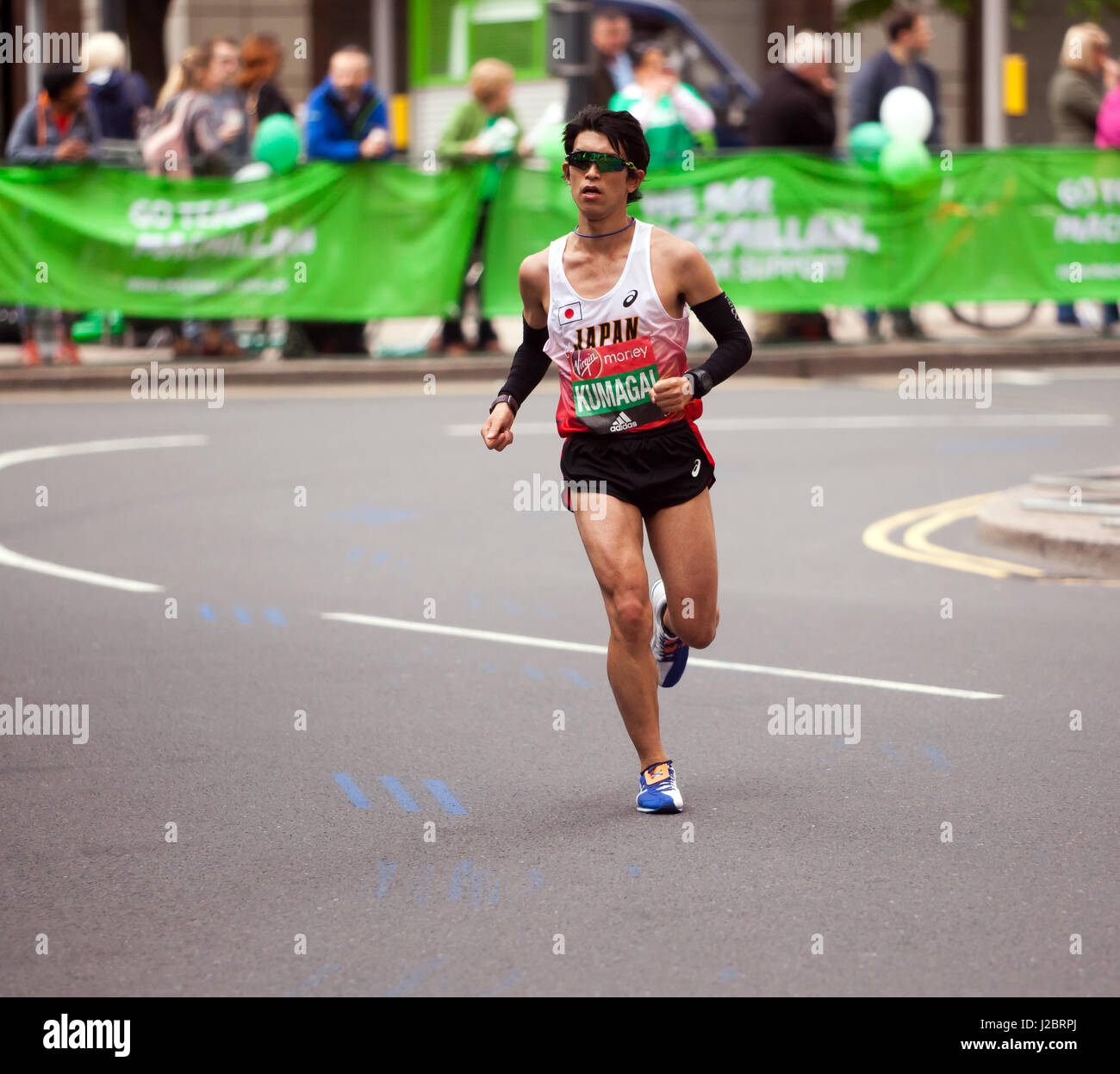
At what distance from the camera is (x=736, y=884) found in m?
5.14

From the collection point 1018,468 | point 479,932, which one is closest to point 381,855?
point 479,932

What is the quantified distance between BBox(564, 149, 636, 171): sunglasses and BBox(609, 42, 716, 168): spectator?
12.1 metres

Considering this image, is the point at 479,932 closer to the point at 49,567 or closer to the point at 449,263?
the point at 49,567

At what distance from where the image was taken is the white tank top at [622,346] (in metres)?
5.92

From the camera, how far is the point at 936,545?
1036 centimetres

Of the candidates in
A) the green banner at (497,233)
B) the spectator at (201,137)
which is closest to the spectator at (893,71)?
the green banner at (497,233)


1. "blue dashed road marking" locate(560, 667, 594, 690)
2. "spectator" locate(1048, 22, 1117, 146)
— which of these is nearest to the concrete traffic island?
"blue dashed road marking" locate(560, 667, 594, 690)

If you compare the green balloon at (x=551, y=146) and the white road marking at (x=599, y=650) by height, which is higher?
the green balloon at (x=551, y=146)

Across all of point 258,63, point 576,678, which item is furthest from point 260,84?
point 576,678

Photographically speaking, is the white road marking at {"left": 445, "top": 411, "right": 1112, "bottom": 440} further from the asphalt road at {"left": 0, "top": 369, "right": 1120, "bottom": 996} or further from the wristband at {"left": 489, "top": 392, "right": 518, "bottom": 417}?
the wristband at {"left": 489, "top": 392, "right": 518, "bottom": 417}

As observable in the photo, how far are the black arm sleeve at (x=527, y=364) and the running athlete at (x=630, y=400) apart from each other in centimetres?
11

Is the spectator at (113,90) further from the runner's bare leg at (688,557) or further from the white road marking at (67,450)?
the runner's bare leg at (688,557)

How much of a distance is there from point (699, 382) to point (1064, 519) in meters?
4.78

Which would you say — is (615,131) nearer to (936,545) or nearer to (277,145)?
(936,545)
